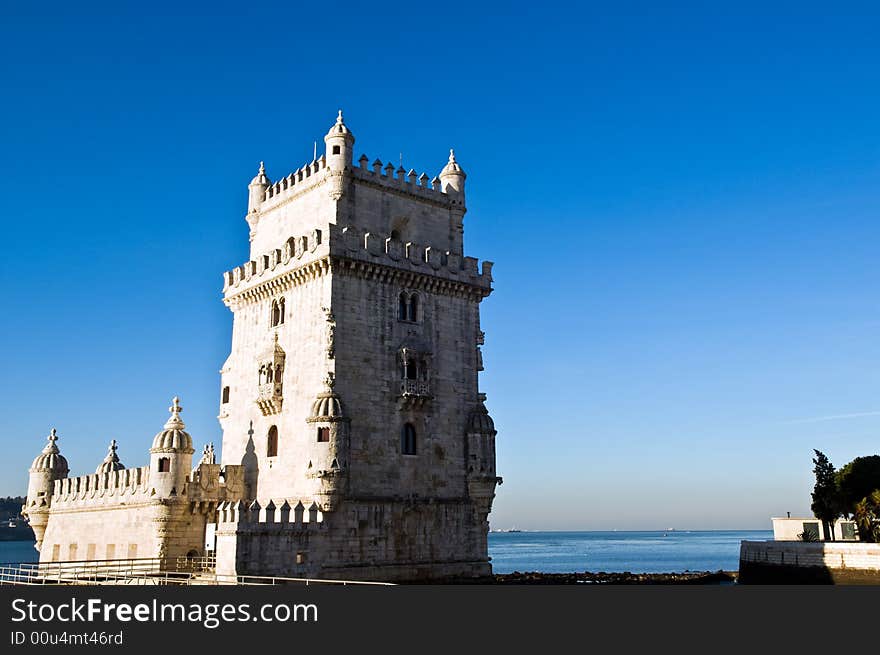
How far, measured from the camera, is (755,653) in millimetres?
20906

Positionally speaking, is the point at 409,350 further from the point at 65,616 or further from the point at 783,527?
the point at 783,527

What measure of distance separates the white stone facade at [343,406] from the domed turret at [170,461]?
7 centimetres

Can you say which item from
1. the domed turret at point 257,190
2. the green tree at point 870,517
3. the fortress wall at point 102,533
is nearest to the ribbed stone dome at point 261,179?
the domed turret at point 257,190

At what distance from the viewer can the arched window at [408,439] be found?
4550 cm

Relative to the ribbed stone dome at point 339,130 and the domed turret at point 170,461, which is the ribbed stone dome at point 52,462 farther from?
the ribbed stone dome at point 339,130

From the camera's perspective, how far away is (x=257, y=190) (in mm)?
51906

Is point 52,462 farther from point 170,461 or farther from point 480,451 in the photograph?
point 480,451

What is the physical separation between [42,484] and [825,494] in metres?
51.8

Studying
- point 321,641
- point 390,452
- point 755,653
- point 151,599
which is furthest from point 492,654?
point 390,452

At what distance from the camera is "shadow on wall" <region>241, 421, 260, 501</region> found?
46312 millimetres

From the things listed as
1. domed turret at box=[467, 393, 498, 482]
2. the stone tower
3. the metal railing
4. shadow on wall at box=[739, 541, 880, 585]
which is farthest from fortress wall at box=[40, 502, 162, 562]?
shadow on wall at box=[739, 541, 880, 585]

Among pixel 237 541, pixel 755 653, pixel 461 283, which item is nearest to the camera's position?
pixel 755 653

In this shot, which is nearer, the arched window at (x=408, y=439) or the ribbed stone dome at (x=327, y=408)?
the ribbed stone dome at (x=327, y=408)

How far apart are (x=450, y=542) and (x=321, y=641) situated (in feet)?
82.2
